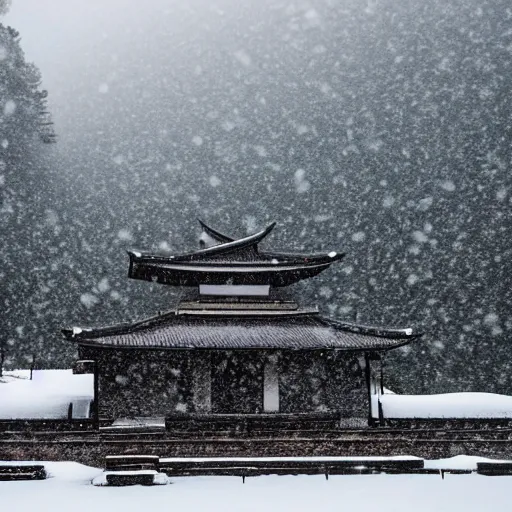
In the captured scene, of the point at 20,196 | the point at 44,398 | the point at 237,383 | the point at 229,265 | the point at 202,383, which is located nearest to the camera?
the point at 202,383

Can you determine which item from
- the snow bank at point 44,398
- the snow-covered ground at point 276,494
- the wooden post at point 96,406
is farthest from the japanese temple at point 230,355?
the snow-covered ground at point 276,494

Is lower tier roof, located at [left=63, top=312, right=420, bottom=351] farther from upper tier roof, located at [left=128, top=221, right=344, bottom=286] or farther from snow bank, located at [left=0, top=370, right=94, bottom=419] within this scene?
snow bank, located at [left=0, top=370, right=94, bottom=419]

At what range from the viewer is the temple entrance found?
69.4 feet

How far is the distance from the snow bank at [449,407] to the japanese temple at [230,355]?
5.28 feet

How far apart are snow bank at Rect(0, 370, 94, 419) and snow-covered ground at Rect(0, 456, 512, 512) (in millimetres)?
5810

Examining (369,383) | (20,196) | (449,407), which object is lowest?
(449,407)

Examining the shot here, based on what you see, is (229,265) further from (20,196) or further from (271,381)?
(20,196)

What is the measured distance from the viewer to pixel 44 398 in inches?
887

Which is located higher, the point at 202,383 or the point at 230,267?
the point at 230,267

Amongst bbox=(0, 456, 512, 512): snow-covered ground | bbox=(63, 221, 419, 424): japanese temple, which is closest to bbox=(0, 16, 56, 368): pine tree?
bbox=(63, 221, 419, 424): japanese temple

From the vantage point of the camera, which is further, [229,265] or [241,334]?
[229,265]

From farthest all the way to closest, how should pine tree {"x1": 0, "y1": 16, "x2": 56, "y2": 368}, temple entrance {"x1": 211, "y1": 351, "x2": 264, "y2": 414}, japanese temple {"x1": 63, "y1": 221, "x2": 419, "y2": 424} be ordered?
pine tree {"x1": 0, "y1": 16, "x2": 56, "y2": 368}, temple entrance {"x1": 211, "y1": 351, "x2": 264, "y2": 414}, japanese temple {"x1": 63, "y1": 221, "x2": 419, "y2": 424}

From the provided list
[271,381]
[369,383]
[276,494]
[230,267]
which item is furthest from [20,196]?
[276,494]

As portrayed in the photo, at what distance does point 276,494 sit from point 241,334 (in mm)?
8996
